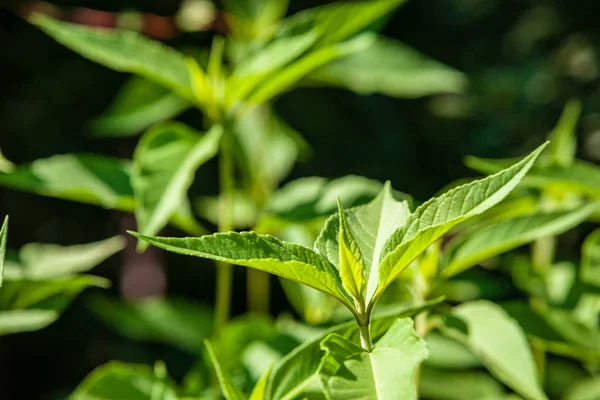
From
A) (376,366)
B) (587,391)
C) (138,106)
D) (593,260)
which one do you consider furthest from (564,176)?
(138,106)

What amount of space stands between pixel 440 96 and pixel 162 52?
5.70 ft

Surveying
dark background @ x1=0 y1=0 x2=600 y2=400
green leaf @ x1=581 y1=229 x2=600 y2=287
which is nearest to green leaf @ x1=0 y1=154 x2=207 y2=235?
green leaf @ x1=581 y1=229 x2=600 y2=287

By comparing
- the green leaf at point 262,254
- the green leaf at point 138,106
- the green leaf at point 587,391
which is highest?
the green leaf at point 138,106

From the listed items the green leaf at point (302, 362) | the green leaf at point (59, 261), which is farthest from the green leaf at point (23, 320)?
the green leaf at point (302, 362)

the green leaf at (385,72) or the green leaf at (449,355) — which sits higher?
the green leaf at (385,72)

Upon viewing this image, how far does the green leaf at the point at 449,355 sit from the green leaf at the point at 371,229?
42 centimetres

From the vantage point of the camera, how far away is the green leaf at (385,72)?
1.08 meters

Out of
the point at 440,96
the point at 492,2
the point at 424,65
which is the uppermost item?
the point at 492,2

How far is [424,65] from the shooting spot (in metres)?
1.09

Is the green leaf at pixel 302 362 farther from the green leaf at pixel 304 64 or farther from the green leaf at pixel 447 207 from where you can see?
the green leaf at pixel 304 64

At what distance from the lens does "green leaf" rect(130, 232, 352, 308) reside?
437mm

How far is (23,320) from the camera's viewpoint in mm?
686

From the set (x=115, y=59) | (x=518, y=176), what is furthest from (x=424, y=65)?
(x=518, y=176)

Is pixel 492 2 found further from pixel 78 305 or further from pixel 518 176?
pixel 518 176
